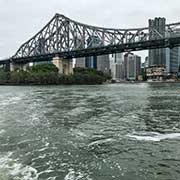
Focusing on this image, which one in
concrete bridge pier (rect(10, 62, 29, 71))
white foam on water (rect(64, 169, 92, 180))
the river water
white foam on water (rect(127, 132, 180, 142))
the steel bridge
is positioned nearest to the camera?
white foam on water (rect(64, 169, 92, 180))

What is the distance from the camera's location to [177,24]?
7731cm

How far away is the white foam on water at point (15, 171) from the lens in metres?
6.99

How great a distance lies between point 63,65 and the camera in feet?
340

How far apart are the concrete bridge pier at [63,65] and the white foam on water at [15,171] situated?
92975 mm

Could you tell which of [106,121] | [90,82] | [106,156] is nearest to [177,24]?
[90,82]

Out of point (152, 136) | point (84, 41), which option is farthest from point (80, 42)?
point (152, 136)

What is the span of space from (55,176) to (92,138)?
3.84m

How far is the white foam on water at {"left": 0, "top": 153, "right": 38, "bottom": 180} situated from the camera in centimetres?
699

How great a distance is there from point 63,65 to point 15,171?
9710cm

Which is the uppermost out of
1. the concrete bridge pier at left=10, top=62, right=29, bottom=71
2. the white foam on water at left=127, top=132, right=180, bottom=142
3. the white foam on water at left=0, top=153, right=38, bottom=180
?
the concrete bridge pier at left=10, top=62, right=29, bottom=71

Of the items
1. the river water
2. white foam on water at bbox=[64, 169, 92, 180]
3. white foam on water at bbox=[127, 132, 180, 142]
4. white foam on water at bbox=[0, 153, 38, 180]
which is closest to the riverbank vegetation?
the river water

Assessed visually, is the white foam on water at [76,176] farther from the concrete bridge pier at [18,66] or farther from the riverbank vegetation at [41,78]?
A: the concrete bridge pier at [18,66]

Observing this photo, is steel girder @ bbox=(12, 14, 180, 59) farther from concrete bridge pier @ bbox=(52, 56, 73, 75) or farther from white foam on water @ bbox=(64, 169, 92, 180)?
white foam on water @ bbox=(64, 169, 92, 180)

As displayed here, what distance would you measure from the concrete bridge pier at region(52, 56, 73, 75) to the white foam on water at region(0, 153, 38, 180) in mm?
92975
